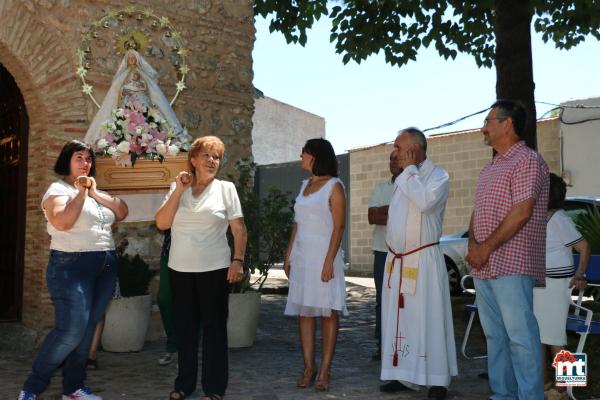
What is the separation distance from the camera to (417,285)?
4609 millimetres

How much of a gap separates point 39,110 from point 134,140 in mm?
1824

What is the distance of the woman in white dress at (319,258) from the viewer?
4879mm

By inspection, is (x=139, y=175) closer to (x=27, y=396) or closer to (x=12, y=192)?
(x=27, y=396)

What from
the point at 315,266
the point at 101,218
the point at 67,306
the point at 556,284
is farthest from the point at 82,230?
the point at 556,284

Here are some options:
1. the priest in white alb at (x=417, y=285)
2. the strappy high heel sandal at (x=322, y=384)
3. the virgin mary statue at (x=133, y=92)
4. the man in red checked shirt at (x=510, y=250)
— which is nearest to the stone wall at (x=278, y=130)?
the virgin mary statue at (x=133, y=92)

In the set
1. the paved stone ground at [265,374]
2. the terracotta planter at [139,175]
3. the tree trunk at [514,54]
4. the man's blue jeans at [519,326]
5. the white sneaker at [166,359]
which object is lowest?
the paved stone ground at [265,374]

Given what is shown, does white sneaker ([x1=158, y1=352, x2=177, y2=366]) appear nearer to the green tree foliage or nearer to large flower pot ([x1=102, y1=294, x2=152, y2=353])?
large flower pot ([x1=102, y1=294, x2=152, y2=353])

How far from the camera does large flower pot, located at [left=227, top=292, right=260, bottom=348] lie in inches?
264

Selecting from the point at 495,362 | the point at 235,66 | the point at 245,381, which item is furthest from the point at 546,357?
the point at 235,66

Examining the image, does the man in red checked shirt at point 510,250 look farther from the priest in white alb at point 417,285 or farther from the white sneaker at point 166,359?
the white sneaker at point 166,359

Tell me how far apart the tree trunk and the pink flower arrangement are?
4.07m

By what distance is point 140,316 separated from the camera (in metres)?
6.58

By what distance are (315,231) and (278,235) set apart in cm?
227
